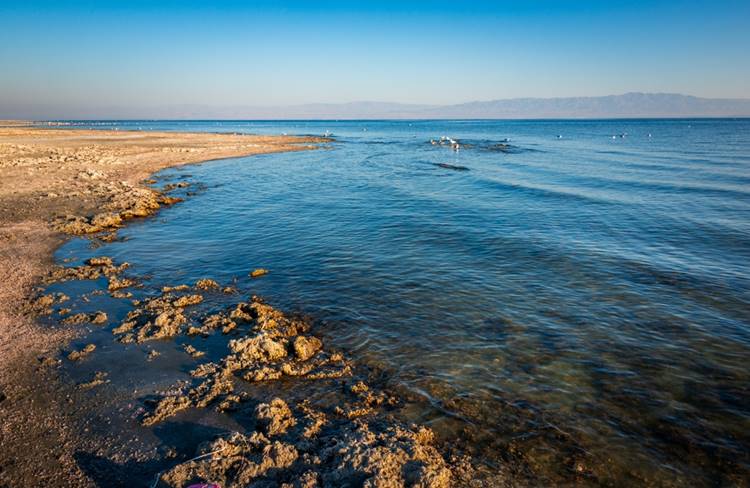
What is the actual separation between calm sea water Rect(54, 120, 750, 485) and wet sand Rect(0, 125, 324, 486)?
7.09 feet

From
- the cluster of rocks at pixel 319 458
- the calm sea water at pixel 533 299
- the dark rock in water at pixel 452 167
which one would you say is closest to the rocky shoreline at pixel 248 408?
the cluster of rocks at pixel 319 458

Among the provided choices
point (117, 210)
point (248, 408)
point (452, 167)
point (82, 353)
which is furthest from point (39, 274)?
point (452, 167)

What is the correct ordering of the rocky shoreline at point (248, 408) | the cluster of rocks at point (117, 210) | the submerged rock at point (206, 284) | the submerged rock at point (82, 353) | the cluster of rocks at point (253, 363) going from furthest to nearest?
the cluster of rocks at point (117, 210), the submerged rock at point (206, 284), the submerged rock at point (82, 353), the cluster of rocks at point (253, 363), the rocky shoreline at point (248, 408)

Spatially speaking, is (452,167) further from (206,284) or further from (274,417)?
(274,417)

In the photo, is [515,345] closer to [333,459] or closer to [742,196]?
[333,459]

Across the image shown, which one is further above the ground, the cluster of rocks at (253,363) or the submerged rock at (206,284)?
the submerged rock at (206,284)

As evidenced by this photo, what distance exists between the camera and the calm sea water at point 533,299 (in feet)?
23.9

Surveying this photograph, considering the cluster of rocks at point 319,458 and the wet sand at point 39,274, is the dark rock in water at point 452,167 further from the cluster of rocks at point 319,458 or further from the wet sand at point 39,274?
the cluster of rocks at point 319,458

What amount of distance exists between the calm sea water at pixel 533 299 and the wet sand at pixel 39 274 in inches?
85.1

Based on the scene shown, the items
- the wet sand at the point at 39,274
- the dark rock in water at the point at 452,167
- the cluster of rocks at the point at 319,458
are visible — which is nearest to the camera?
the cluster of rocks at the point at 319,458

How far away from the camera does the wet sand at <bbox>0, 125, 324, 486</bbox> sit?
21.0 ft

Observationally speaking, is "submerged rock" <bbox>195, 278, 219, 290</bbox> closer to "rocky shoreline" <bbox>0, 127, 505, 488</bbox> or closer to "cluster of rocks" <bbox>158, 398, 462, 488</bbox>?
"rocky shoreline" <bbox>0, 127, 505, 488</bbox>

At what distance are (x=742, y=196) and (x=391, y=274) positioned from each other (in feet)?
93.6

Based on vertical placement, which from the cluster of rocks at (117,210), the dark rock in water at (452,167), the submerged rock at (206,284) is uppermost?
the dark rock in water at (452,167)
